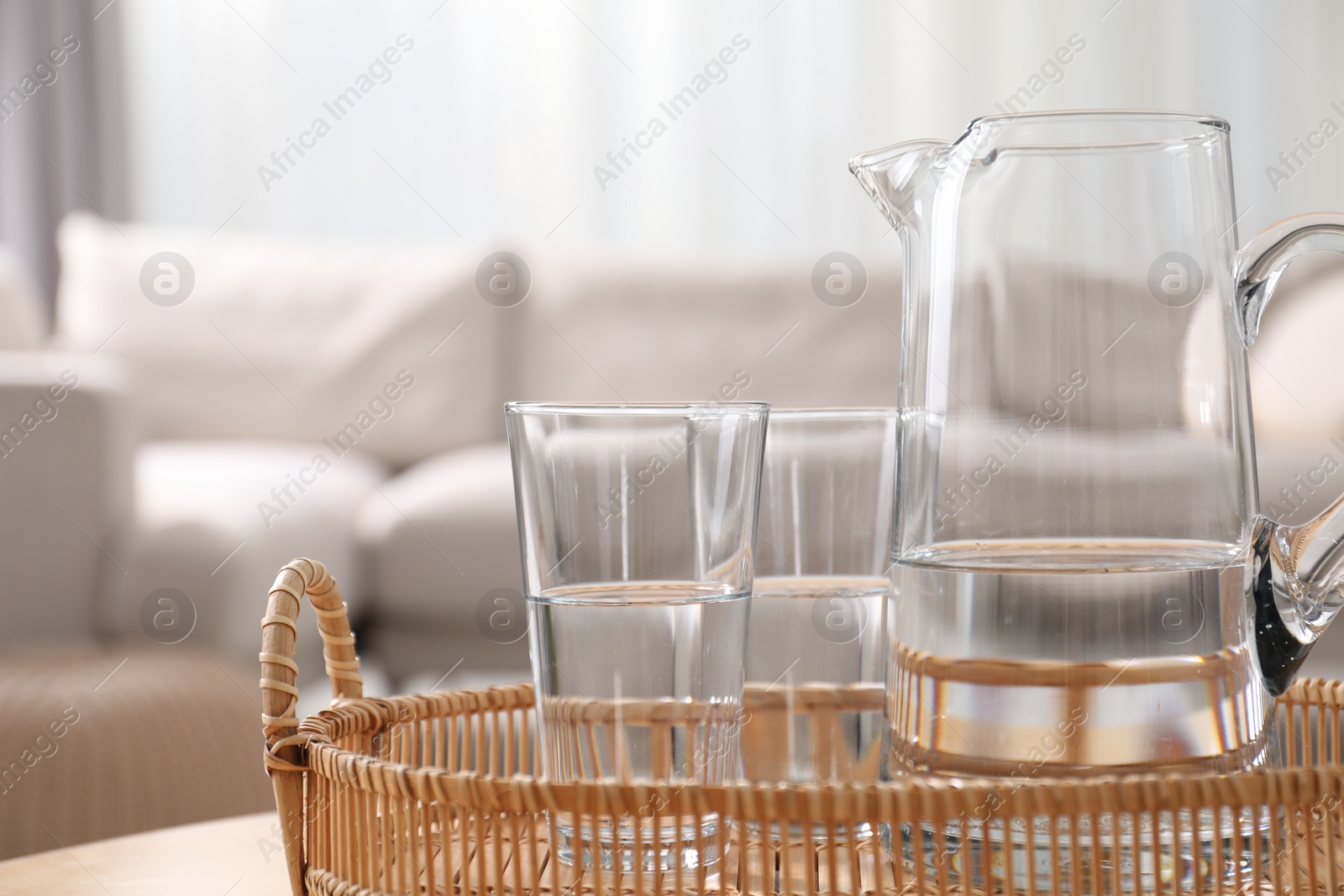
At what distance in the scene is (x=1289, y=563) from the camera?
1.25 feet

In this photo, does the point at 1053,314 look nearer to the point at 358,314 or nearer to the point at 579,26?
the point at 358,314

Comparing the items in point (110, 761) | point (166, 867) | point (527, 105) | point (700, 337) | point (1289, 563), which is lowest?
point (110, 761)

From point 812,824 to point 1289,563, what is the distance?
18 cm

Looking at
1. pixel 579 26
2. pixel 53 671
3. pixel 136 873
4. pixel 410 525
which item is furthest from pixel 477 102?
pixel 136 873

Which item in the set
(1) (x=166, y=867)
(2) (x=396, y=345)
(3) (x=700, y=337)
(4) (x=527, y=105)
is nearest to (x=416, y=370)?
(2) (x=396, y=345)

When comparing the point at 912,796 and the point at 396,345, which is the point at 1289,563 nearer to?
the point at 912,796

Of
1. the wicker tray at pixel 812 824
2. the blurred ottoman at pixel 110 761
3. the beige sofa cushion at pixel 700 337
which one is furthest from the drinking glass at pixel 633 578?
the beige sofa cushion at pixel 700 337

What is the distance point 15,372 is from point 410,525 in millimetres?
457

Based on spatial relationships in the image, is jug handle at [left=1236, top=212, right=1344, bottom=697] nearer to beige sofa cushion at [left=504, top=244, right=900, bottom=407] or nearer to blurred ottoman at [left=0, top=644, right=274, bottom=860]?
blurred ottoman at [left=0, top=644, right=274, bottom=860]

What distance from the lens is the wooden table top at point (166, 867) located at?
44 centimetres

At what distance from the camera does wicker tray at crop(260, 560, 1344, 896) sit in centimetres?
30

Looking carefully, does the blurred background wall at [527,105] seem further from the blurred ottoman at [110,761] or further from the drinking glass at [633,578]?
the drinking glass at [633,578]

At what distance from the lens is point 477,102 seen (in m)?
2.75

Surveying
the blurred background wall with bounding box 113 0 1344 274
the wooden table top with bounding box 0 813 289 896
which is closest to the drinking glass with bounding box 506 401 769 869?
the wooden table top with bounding box 0 813 289 896
